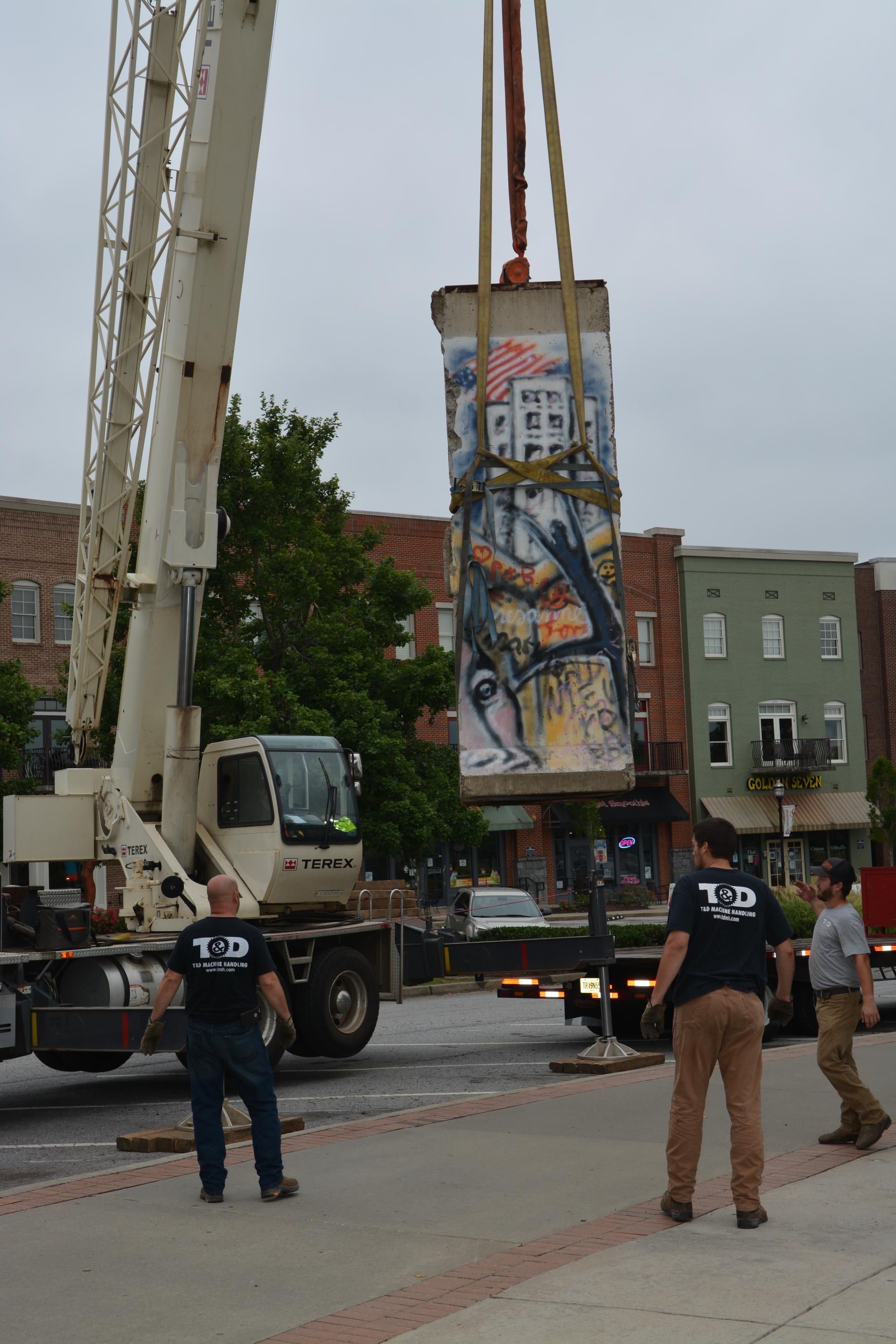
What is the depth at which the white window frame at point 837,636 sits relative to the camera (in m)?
51.7

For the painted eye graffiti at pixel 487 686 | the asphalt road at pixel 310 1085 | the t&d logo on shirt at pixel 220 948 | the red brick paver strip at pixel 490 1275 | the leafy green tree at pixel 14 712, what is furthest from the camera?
the leafy green tree at pixel 14 712

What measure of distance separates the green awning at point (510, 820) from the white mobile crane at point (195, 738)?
97.1 feet

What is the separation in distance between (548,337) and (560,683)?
2178mm

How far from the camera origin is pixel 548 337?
8.90m

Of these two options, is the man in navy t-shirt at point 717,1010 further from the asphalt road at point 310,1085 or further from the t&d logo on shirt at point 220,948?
the asphalt road at point 310,1085

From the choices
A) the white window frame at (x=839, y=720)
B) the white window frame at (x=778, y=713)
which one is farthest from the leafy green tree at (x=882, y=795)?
the white window frame at (x=839, y=720)

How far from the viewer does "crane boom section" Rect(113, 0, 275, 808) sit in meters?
13.4

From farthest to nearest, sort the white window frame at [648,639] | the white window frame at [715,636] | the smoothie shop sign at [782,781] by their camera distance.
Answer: the smoothie shop sign at [782,781] < the white window frame at [715,636] < the white window frame at [648,639]

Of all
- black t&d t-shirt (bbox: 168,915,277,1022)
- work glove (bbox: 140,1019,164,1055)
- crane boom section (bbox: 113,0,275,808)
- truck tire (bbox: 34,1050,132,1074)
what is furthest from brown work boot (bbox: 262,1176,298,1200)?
crane boom section (bbox: 113,0,275,808)

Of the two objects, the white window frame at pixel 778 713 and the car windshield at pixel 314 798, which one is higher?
the white window frame at pixel 778 713

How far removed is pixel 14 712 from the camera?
28.6m

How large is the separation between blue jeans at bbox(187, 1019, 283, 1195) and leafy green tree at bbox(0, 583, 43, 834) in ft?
70.1

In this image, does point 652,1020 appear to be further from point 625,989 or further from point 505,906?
point 505,906

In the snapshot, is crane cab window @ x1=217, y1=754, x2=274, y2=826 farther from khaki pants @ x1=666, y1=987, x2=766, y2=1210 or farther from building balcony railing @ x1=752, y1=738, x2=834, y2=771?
building balcony railing @ x1=752, y1=738, x2=834, y2=771
